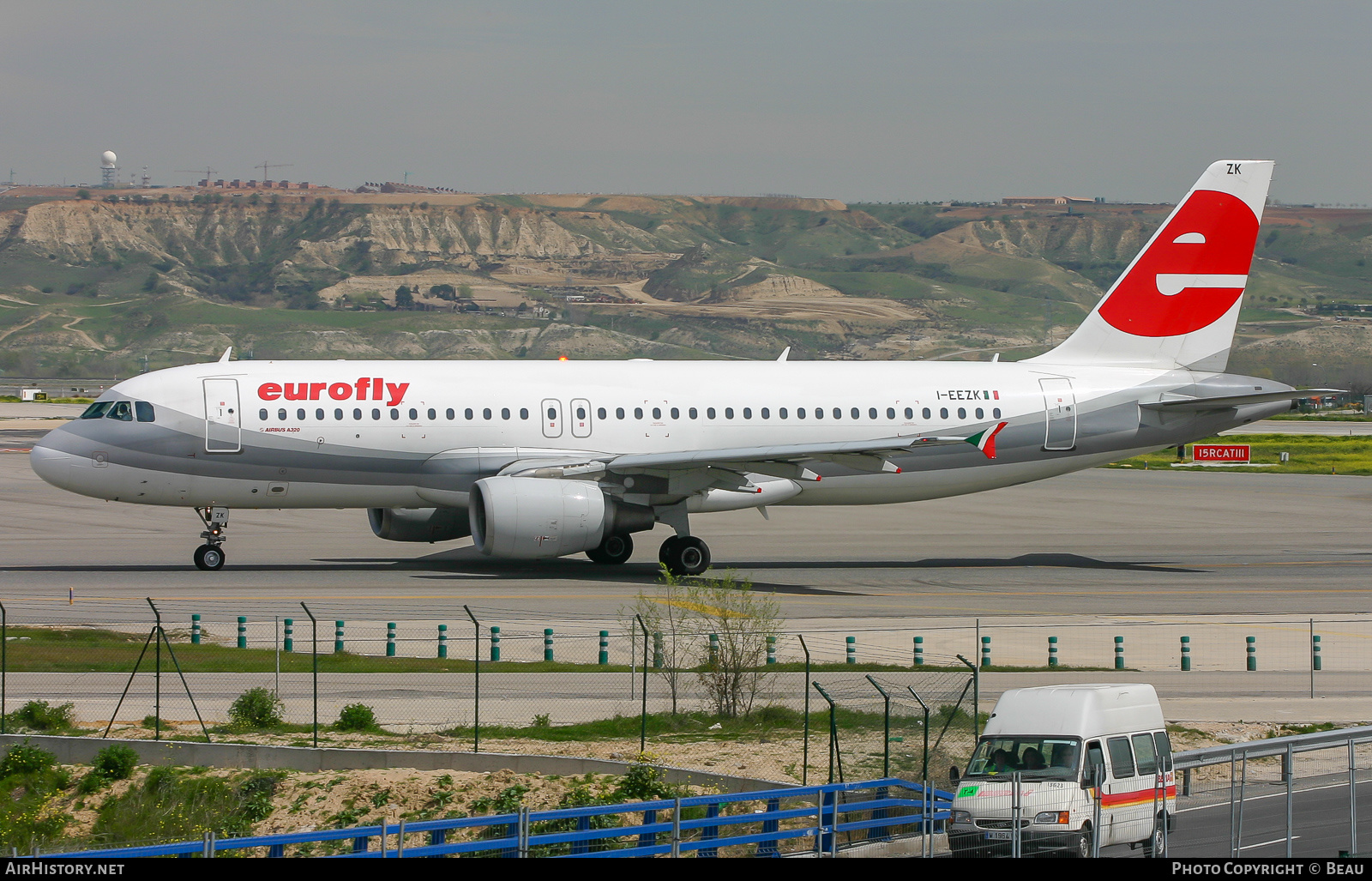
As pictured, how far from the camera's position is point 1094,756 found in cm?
1780

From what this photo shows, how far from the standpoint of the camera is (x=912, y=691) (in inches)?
839

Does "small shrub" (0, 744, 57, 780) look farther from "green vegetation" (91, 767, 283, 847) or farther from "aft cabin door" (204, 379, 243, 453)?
"aft cabin door" (204, 379, 243, 453)

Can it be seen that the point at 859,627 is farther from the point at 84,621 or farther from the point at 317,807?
the point at 84,621

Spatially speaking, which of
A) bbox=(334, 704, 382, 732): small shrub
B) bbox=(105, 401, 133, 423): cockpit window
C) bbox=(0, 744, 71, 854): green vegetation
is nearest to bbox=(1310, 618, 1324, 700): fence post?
bbox=(334, 704, 382, 732): small shrub

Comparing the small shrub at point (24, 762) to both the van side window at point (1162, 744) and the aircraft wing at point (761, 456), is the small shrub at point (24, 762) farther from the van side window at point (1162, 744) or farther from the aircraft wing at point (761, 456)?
the aircraft wing at point (761, 456)

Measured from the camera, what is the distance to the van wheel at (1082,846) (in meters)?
17.0

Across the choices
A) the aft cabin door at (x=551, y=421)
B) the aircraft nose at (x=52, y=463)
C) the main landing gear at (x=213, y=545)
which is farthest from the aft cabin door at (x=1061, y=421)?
the aircraft nose at (x=52, y=463)

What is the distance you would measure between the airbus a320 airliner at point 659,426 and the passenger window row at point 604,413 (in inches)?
2.0

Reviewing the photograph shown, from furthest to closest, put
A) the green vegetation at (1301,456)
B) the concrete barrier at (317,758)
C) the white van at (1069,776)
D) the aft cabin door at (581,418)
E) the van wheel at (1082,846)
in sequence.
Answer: the green vegetation at (1301,456) → the aft cabin door at (581,418) → the concrete barrier at (317,758) → the white van at (1069,776) → the van wheel at (1082,846)

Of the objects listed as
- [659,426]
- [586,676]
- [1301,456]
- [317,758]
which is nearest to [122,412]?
[659,426]

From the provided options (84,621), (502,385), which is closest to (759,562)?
(502,385)

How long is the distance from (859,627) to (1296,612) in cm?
1093

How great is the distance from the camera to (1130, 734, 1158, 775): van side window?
18.2 meters

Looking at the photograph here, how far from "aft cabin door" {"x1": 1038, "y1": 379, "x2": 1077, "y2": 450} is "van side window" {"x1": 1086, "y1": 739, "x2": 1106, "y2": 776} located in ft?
80.3
